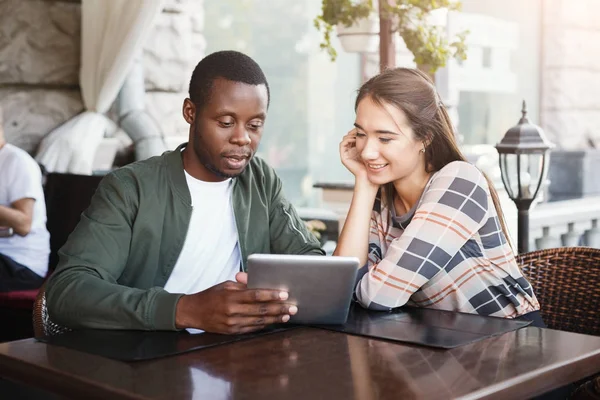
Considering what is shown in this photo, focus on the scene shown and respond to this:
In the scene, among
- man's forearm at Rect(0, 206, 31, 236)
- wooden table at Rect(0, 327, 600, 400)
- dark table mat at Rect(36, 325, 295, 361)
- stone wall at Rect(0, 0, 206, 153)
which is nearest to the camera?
wooden table at Rect(0, 327, 600, 400)

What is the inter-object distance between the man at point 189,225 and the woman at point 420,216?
20 centimetres

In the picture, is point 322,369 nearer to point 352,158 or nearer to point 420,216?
point 420,216

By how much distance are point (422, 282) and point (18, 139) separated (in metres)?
2.93

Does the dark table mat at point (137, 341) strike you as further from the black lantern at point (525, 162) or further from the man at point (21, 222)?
the man at point (21, 222)

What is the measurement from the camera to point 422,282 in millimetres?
2057

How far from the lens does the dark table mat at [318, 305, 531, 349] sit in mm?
1726

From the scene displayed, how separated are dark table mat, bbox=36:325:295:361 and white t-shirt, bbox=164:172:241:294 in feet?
1.26

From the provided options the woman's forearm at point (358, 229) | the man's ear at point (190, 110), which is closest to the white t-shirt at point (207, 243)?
the man's ear at point (190, 110)

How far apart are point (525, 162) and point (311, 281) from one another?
1754mm

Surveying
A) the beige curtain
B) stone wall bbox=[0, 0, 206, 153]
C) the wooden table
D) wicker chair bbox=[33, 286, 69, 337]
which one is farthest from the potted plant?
the wooden table

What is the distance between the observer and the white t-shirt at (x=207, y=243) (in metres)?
2.17

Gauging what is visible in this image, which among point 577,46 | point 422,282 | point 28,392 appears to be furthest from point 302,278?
point 577,46

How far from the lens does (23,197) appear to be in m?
3.66

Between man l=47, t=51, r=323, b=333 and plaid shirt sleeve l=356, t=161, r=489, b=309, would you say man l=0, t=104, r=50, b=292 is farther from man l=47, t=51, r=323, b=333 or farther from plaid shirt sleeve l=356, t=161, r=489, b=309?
plaid shirt sleeve l=356, t=161, r=489, b=309
